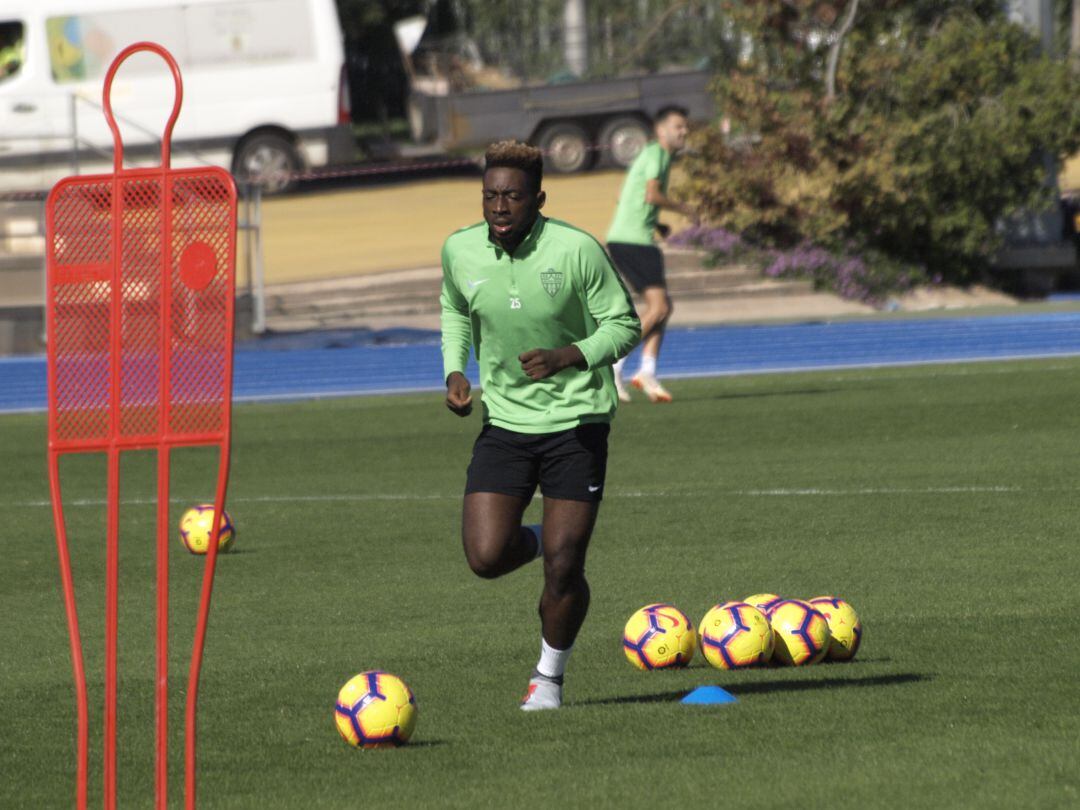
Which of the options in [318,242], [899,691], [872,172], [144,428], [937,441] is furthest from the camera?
[318,242]

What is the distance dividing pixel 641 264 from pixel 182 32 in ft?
60.4

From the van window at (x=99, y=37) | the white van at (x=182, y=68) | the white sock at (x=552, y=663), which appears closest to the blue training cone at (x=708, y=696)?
the white sock at (x=552, y=663)

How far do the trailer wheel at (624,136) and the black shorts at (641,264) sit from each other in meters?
21.8

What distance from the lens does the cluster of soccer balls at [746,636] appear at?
773 cm

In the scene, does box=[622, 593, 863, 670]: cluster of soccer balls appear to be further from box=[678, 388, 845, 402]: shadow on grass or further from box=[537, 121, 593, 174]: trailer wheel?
box=[537, 121, 593, 174]: trailer wheel

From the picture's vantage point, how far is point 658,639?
25.6 feet

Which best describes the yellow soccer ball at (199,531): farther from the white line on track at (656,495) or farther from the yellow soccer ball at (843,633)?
the yellow soccer ball at (843,633)

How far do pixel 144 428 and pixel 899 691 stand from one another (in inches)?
125

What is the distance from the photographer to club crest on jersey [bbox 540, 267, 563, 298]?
710cm

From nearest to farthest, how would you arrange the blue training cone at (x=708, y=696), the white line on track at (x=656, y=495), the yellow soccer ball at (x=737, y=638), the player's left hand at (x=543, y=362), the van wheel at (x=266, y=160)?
1. the player's left hand at (x=543, y=362)
2. the blue training cone at (x=708, y=696)
3. the yellow soccer ball at (x=737, y=638)
4. the white line on track at (x=656, y=495)
5. the van wheel at (x=266, y=160)

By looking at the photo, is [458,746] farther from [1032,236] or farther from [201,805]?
[1032,236]

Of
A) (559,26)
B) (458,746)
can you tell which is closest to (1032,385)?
(458,746)

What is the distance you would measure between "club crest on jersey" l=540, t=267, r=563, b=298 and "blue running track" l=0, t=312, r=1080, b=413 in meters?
13.3

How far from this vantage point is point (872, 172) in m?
28.3
